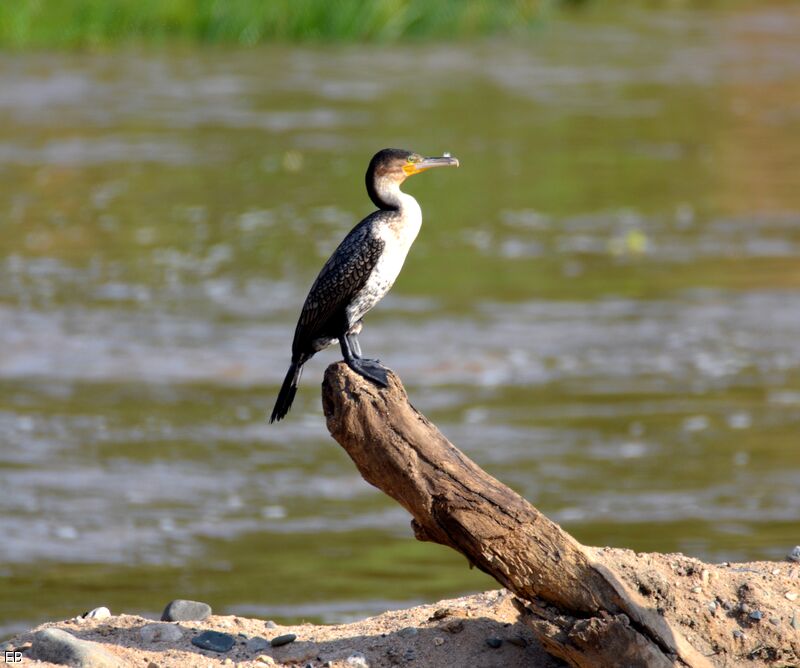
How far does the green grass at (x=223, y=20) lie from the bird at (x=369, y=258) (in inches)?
855

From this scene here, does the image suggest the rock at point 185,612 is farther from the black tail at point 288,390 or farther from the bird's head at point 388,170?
the bird's head at point 388,170

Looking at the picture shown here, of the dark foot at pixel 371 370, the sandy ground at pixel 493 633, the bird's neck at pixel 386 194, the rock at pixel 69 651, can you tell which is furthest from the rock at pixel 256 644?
the bird's neck at pixel 386 194

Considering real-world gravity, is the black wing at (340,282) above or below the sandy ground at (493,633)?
above

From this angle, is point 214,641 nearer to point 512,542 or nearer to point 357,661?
point 357,661

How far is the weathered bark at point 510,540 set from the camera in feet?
15.3

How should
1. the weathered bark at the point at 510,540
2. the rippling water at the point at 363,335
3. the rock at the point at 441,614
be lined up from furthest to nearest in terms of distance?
the rippling water at the point at 363,335 → the rock at the point at 441,614 → the weathered bark at the point at 510,540

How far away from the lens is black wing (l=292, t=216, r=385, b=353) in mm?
5215

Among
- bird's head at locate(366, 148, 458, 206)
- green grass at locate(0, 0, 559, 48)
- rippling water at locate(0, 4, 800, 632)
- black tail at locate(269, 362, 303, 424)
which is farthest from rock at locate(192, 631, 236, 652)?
green grass at locate(0, 0, 559, 48)

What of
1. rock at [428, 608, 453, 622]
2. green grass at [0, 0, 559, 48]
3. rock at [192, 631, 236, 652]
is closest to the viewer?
rock at [192, 631, 236, 652]

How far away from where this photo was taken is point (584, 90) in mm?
23516

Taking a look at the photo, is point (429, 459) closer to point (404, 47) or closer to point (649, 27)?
point (404, 47)

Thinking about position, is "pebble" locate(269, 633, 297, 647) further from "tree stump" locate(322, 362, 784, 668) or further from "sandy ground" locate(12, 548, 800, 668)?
"tree stump" locate(322, 362, 784, 668)

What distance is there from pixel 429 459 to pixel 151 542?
11.1ft

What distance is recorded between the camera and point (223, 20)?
→ 1056 inches
